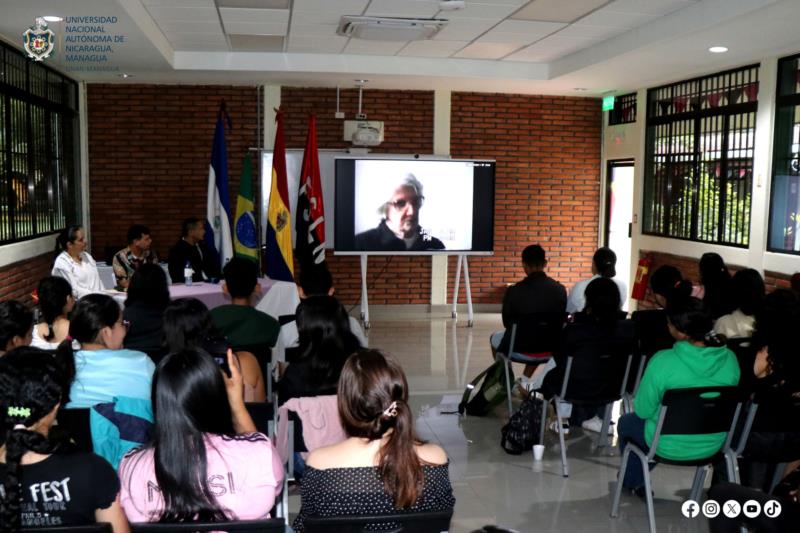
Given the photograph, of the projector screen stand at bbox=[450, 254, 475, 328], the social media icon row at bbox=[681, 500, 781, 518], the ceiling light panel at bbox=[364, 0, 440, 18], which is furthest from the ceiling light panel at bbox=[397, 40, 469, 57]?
the social media icon row at bbox=[681, 500, 781, 518]

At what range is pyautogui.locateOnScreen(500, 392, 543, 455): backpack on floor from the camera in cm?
500

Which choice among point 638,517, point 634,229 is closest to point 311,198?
point 634,229

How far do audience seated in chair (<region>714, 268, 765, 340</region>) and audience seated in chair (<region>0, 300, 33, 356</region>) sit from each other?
3.72 metres

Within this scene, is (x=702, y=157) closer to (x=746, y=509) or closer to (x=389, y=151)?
(x=389, y=151)

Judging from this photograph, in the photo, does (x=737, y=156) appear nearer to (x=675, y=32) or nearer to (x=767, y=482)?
(x=675, y=32)

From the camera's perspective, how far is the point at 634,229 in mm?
10266

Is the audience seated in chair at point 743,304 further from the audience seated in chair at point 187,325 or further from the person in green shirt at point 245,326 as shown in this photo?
the audience seated in chair at point 187,325

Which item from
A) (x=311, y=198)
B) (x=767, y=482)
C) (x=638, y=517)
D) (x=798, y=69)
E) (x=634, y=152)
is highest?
(x=798, y=69)

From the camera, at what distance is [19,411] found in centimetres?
210

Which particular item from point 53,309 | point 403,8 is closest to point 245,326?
point 53,309

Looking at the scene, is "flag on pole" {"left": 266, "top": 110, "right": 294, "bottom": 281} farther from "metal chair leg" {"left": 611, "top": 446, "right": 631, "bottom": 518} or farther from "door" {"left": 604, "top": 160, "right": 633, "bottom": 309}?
"metal chair leg" {"left": 611, "top": 446, "right": 631, "bottom": 518}

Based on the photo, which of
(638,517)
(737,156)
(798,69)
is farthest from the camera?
(737,156)

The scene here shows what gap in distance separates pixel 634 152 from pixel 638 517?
702cm

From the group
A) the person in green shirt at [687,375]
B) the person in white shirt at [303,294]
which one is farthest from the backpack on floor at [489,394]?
the person in green shirt at [687,375]
